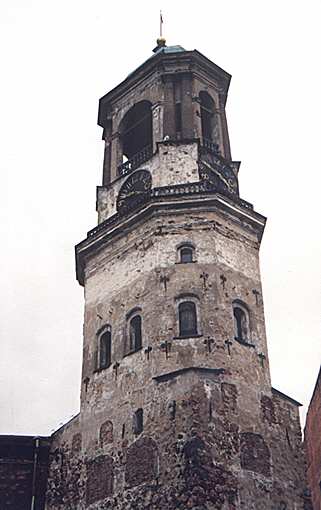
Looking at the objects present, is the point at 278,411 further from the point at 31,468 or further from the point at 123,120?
the point at 123,120

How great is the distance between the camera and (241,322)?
2730 centimetres

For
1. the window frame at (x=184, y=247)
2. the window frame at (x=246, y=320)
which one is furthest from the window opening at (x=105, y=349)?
the window frame at (x=246, y=320)

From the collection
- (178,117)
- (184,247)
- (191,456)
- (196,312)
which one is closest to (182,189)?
(184,247)

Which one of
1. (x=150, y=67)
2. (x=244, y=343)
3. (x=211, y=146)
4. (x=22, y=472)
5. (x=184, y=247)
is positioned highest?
(x=150, y=67)

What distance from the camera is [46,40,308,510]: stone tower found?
23547 millimetres

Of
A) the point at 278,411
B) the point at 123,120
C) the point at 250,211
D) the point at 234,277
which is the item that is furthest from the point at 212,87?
the point at 278,411

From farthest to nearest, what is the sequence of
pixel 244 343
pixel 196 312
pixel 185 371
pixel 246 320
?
pixel 246 320, pixel 196 312, pixel 244 343, pixel 185 371

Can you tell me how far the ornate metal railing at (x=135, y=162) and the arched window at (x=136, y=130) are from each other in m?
1.83

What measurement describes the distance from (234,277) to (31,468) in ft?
31.4

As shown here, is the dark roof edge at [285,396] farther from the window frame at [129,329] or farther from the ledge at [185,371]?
the window frame at [129,329]

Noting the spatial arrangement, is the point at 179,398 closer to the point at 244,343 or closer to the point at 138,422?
the point at 138,422

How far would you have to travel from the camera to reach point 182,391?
24406 mm

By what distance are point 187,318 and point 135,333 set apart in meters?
2.11

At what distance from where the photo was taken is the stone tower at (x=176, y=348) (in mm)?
23547
